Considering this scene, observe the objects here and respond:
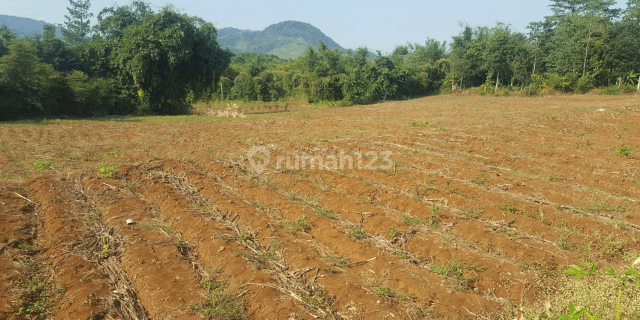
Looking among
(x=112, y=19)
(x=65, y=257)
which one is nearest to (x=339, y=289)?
(x=65, y=257)

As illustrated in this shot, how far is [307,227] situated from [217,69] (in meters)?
19.8

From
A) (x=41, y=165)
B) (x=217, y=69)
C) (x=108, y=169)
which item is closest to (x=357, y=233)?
(x=108, y=169)

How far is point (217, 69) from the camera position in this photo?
23.3m

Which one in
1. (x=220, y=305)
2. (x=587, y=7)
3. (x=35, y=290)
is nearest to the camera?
(x=220, y=305)

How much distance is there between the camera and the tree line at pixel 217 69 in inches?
731

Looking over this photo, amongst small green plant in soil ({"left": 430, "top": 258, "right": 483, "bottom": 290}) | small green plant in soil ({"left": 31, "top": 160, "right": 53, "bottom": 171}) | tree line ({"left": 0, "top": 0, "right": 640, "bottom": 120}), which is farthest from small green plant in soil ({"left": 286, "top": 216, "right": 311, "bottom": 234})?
tree line ({"left": 0, "top": 0, "right": 640, "bottom": 120})

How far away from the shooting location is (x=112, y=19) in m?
23.3

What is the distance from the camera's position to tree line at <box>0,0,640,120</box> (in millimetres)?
18562

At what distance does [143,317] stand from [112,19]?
81.8 feet

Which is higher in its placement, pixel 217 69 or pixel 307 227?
pixel 217 69

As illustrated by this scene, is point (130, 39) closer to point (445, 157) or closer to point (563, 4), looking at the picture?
point (445, 157)

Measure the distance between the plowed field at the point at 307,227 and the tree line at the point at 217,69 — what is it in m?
8.66

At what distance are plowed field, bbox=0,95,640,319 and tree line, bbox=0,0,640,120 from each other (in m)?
8.66

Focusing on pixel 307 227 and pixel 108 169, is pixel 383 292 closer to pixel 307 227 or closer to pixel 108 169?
pixel 307 227
